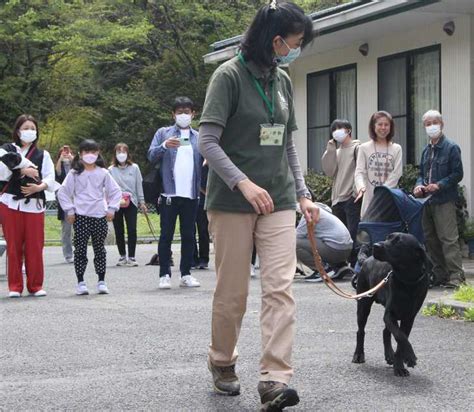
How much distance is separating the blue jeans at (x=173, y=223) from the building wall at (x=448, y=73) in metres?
4.70

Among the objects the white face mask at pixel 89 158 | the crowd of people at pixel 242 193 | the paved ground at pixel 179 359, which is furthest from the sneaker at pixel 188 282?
the white face mask at pixel 89 158

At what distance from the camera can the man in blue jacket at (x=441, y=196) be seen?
35.6 feet

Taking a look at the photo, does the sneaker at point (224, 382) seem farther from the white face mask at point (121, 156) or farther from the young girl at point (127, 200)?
the white face mask at point (121, 156)

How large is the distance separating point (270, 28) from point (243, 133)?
57 centimetres

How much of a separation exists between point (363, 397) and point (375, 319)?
3.10 meters

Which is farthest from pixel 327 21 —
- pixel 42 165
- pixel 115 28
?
pixel 115 28

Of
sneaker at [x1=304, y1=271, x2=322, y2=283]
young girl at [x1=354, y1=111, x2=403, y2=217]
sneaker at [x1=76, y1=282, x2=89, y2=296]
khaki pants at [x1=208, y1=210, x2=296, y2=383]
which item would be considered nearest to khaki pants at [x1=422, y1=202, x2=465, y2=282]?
young girl at [x1=354, y1=111, x2=403, y2=217]

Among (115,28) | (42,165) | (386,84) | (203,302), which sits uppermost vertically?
(115,28)

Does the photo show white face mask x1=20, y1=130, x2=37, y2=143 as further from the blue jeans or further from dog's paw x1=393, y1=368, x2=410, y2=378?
dog's paw x1=393, y1=368, x2=410, y2=378

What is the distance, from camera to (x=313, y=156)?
59.9 feet

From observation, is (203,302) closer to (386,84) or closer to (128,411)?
(128,411)

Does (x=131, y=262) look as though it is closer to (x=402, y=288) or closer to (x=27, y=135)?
(x=27, y=135)

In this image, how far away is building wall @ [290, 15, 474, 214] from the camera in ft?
46.2

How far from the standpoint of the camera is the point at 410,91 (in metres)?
15.5
